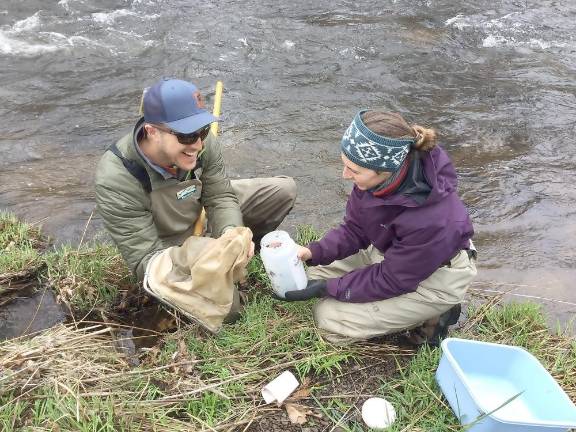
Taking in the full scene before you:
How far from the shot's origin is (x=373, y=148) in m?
2.52

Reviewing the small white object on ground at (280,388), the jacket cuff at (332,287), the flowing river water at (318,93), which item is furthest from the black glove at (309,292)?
the flowing river water at (318,93)

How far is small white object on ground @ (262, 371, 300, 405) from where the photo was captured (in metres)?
2.68

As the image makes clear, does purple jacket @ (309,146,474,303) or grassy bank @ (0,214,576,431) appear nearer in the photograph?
grassy bank @ (0,214,576,431)

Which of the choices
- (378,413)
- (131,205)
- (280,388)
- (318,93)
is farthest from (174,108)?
(318,93)

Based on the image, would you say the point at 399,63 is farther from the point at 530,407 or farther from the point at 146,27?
the point at 530,407

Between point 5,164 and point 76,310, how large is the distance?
275cm

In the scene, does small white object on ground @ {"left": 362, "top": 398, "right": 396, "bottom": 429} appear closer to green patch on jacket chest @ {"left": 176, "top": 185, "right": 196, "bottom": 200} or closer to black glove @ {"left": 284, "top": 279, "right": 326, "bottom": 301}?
black glove @ {"left": 284, "top": 279, "right": 326, "bottom": 301}

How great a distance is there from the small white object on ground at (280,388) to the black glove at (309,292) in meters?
0.45

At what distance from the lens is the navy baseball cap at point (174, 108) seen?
9.08 feet

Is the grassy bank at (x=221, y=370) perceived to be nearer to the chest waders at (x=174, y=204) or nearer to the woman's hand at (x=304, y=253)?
the woman's hand at (x=304, y=253)

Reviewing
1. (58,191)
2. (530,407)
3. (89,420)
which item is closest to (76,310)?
(89,420)

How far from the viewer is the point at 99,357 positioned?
2836mm

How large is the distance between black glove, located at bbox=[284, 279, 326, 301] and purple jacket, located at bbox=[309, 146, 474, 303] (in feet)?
0.16

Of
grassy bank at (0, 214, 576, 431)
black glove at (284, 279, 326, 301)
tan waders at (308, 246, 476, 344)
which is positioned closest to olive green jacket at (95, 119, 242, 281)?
grassy bank at (0, 214, 576, 431)
